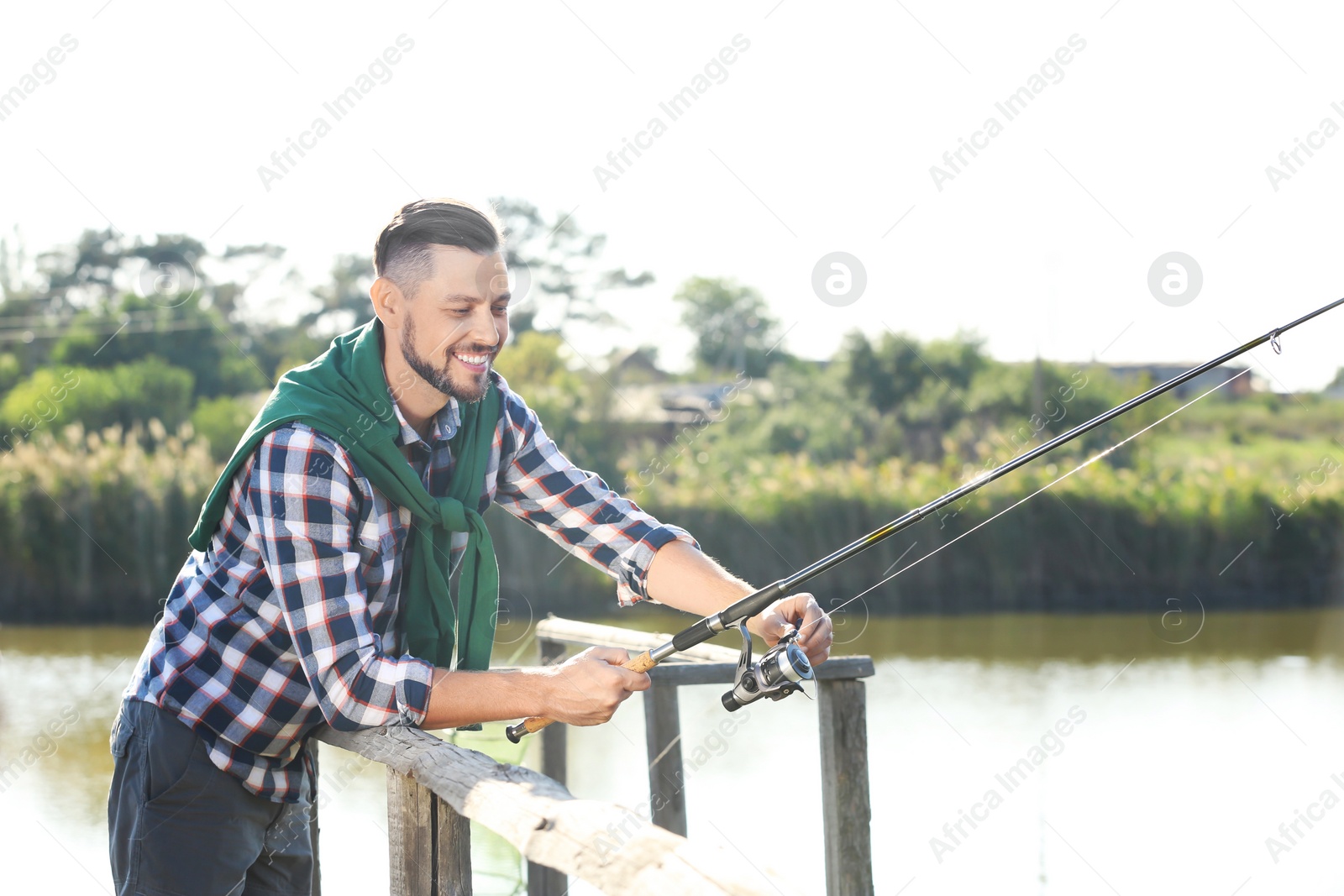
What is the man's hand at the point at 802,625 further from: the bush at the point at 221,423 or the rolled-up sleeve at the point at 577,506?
the bush at the point at 221,423

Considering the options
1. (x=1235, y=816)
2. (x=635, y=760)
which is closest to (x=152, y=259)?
(x=635, y=760)

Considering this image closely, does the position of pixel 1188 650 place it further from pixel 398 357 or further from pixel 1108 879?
pixel 398 357

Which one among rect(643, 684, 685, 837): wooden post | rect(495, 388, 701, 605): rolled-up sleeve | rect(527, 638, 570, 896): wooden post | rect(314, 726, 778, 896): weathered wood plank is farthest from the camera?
rect(527, 638, 570, 896): wooden post

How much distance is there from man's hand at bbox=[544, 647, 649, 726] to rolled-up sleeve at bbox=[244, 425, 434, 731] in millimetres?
164

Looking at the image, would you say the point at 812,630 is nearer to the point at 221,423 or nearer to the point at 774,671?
the point at 774,671

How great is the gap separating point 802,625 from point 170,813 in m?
0.89

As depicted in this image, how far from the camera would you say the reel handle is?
5.14ft

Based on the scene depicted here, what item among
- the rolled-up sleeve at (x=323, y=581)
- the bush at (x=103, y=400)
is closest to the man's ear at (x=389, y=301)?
the rolled-up sleeve at (x=323, y=581)

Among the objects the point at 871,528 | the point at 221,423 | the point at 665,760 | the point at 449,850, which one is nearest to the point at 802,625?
the point at 449,850

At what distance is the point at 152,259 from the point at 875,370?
555 inches

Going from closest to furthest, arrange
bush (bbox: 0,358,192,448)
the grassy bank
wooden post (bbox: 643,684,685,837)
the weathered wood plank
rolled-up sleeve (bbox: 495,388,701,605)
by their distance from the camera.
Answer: the weathered wood plank → rolled-up sleeve (bbox: 495,388,701,605) → wooden post (bbox: 643,684,685,837) → the grassy bank → bush (bbox: 0,358,192,448)

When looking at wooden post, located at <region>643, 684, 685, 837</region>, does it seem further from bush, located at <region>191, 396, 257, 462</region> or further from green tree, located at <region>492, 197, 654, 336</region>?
green tree, located at <region>492, 197, 654, 336</region>

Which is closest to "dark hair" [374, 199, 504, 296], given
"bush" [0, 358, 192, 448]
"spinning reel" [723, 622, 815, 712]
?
"spinning reel" [723, 622, 815, 712]

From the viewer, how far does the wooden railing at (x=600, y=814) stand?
3.46 feet
